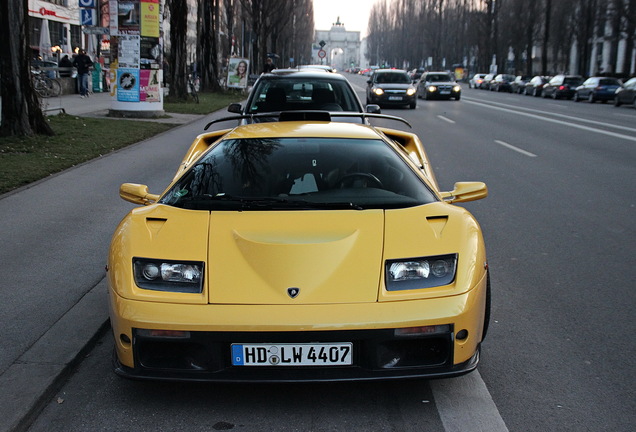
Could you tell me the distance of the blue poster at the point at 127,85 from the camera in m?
21.1

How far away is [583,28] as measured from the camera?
59.9 meters

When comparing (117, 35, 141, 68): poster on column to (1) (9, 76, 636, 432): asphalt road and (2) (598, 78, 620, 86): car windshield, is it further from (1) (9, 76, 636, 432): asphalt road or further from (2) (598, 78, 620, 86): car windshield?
(2) (598, 78, 620, 86): car windshield

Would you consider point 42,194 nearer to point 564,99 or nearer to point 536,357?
point 536,357

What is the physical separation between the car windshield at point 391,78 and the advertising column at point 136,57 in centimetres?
1188

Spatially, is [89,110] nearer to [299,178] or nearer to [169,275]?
[299,178]

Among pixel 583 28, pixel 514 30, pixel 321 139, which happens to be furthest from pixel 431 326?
pixel 514 30

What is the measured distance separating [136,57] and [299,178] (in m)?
17.9

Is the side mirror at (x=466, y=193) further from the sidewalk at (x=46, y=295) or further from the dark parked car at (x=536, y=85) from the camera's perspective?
the dark parked car at (x=536, y=85)

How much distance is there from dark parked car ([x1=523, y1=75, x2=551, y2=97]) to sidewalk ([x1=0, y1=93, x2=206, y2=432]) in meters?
43.6

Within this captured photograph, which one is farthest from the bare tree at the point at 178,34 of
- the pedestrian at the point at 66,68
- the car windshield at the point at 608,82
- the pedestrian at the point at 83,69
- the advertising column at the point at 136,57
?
the car windshield at the point at 608,82

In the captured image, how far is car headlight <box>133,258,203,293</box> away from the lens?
3385mm

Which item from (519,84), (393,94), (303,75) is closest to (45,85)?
(393,94)

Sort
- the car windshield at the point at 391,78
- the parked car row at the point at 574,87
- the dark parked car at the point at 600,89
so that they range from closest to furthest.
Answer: the car windshield at the point at 391,78 → the parked car row at the point at 574,87 → the dark parked car at the point at 600,89

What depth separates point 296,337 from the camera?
3178 millimetres
